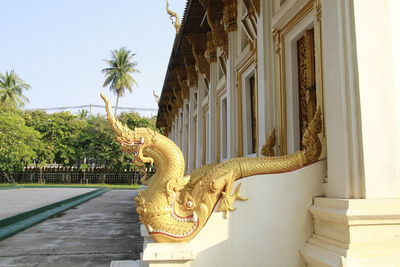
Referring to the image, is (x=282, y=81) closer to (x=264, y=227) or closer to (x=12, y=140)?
(x=264, y=227)

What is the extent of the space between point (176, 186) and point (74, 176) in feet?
124

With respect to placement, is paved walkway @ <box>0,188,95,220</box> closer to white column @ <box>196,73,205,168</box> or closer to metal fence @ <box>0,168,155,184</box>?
white column @ <box>196,73,205,168</box>

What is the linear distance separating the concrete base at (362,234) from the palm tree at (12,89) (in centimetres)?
4445

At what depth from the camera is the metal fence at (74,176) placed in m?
37.2

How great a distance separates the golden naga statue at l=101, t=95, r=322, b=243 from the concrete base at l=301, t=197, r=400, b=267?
0.57 meters

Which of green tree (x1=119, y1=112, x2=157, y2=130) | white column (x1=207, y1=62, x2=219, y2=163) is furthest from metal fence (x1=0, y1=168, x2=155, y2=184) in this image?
white column (x1=207, y1=62, x2=219, y2=163)

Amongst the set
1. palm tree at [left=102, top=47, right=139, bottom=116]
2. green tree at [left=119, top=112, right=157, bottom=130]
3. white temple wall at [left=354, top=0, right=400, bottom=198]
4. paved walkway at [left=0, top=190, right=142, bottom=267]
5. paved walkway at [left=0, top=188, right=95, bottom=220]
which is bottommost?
paved walkway at [left=0, top=190, right=142, bottom=267]

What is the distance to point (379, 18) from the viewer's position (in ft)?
8.66

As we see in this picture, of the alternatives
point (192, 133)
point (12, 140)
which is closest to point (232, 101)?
point (192, 133)

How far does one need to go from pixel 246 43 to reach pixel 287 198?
12.5 feet

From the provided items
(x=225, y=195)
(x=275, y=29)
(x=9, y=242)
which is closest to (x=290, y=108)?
(x=275, y=29)

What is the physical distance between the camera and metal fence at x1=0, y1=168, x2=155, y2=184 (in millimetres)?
A: 37219

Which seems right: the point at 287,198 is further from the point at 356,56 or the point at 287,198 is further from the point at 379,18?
the point at 379,18

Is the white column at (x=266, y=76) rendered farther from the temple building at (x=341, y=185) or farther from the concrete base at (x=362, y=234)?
the concrete base at (x=362, y=234)
